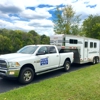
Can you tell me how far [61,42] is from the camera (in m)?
9.88

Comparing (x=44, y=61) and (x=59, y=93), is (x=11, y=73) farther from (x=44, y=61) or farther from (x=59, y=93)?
(x=59, y=93)

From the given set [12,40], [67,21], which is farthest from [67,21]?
[12,40]

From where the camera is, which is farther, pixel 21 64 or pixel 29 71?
pixel 29 71

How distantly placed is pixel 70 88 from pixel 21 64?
2.52m

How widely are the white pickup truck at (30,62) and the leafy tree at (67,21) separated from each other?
13745 mm

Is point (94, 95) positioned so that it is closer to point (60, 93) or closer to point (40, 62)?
point (60, 93)

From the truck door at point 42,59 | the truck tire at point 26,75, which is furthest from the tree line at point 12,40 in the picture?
the truck tire at point 26,75

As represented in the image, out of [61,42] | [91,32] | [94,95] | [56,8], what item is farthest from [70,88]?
[91,32]

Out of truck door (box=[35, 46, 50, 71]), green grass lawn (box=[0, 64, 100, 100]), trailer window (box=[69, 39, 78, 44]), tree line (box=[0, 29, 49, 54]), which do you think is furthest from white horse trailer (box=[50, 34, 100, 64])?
tree line (box=[0, 29, 49, 54])

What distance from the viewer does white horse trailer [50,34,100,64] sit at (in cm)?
1002

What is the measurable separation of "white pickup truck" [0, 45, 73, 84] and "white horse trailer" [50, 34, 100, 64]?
1519mm

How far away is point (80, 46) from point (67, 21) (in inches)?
465

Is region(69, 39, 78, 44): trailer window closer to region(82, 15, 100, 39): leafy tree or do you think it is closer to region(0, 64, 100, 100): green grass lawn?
region(0, 64, 100, 100): green grass lawn

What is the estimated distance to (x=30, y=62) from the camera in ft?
21.9
